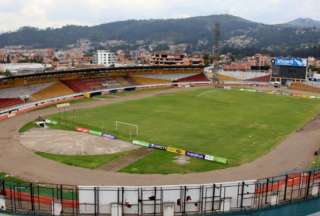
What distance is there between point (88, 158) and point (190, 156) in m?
10.5

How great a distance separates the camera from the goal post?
49969 mm

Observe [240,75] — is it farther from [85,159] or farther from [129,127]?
[85,159]

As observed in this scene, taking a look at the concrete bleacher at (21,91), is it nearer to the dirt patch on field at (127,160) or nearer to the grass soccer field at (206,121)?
the grass soccer field at (206,121)

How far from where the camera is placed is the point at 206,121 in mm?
58750

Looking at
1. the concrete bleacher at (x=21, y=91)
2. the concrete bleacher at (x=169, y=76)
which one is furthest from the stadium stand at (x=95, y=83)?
the concrete bleacher at (x=169, y=76)

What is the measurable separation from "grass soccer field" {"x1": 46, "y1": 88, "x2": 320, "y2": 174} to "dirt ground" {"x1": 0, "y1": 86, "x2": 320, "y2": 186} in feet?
4.65

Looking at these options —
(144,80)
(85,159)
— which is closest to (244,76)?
(144,80)

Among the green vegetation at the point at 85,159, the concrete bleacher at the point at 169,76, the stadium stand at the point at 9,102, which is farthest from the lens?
the concrete bleacher at the point at 169,76

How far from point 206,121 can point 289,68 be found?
60.5 m

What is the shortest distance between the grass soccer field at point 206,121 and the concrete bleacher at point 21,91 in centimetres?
1607

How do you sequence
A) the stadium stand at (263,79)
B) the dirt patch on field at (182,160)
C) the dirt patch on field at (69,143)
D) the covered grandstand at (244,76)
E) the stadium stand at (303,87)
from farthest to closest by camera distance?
the covered grandstand at (244,76)
the stadium stand at (263,79)
the stadium stand at (303,87)
the dirt patch on field at (69,143)
the dirt patch on field at (182,160)

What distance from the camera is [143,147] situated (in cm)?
4350

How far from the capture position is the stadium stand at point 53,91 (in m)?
79.3

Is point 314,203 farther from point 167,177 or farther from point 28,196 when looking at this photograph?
point 167,177
